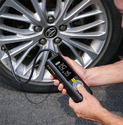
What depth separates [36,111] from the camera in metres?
2.01

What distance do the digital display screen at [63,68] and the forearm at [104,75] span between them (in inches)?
9.6

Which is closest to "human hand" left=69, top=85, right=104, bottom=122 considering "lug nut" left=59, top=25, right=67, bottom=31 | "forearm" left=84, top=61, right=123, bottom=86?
"forearm" left=84, top=61, right=123, bottom=86

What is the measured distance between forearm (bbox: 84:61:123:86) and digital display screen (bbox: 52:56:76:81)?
244 mm

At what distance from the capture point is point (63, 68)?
159 centimetres

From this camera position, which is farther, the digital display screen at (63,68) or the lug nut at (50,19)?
the lug nut at (50,19)

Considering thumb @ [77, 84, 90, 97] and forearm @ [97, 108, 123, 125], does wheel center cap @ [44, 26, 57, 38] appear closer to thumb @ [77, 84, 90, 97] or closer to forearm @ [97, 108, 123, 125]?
thumb @ [77, 84, 90, 97]

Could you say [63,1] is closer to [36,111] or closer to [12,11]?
[12,11]

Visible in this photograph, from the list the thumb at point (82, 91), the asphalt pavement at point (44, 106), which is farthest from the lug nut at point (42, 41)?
the thumb at point (82, 91)

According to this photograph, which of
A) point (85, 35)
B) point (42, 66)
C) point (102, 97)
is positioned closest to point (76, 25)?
point (85, 35)

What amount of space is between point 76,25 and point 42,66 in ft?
1.38

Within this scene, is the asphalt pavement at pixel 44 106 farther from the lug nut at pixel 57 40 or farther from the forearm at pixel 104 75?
the lug nut at pixel 57 40

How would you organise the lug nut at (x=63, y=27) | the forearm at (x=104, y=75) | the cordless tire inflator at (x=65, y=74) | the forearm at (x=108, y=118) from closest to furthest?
the forearm at (x=108, y=118), the cordless tire inflator at (x=65, y=74), the forearm at (x=104, y=75), the lug nut at (x=63, y=27)

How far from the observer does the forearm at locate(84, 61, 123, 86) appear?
5.91 feet

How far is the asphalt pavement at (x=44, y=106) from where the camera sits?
1947 mm
